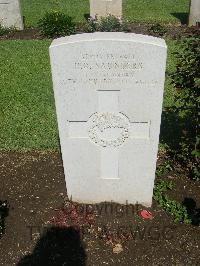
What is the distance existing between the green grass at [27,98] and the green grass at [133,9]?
128 inches

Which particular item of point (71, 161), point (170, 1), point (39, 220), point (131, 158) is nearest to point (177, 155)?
point (131, 158)

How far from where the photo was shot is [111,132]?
14.0 ft

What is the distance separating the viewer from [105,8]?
12.7 meters

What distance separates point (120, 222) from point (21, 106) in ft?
13.6

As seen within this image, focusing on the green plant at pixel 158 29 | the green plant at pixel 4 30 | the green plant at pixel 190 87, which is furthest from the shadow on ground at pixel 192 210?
the green plant at pixel 4 30

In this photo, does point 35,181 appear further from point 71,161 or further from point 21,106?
point 21,106

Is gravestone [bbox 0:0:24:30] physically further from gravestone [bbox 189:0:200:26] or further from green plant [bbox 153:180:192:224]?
green plant [bbox 153:180:192:224]

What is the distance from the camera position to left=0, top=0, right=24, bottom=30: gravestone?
497 inches

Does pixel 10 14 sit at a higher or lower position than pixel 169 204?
higher

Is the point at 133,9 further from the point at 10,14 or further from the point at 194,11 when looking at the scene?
the point at 10,14

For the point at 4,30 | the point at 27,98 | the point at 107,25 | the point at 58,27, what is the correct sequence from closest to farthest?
the point at 27,98, the point at 107,25, the point at 58,27, the point at 4,30

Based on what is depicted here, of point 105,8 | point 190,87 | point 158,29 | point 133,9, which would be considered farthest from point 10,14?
point 190,87

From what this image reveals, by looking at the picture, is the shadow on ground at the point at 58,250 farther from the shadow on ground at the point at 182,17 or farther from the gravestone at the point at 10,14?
the shadow on ground at the point at 182,17

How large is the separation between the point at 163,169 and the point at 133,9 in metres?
11.7
